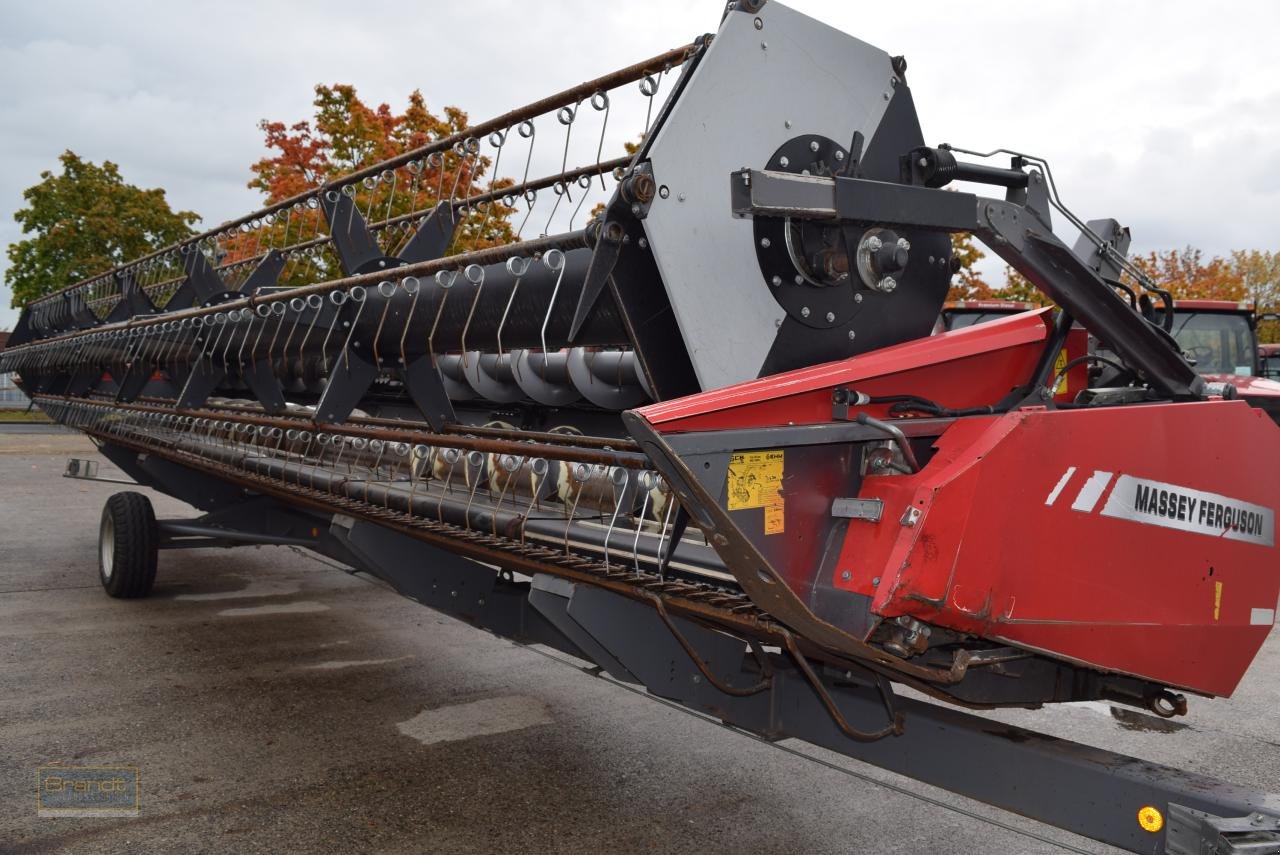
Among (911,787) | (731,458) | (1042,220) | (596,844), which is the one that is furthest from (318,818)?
(1042,220)

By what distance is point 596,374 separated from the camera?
438cm

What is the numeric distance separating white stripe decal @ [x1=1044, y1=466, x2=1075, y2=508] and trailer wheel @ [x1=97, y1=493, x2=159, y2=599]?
21.3ft

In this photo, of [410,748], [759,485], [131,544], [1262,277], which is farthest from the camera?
[1262,277]

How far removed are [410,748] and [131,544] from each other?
149 inches

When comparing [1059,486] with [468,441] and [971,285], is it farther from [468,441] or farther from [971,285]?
[971,285]

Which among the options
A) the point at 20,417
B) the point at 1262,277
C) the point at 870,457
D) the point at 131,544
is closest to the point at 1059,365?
the point at 870,457

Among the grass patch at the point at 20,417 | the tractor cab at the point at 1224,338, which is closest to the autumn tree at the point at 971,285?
the tractor cab at the point at 1224,338

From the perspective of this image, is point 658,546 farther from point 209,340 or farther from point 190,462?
point 190,462

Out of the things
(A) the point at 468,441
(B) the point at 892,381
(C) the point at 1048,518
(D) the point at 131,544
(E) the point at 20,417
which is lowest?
(E) the point at 20,417

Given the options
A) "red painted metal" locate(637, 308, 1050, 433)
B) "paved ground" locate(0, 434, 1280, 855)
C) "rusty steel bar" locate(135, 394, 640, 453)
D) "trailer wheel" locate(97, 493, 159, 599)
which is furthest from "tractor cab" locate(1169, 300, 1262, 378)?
"trailer wheel" locate(97, 493, 159, 599)

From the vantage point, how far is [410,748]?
4.48m

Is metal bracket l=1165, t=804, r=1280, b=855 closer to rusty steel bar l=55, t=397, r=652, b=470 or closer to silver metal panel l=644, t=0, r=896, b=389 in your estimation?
silver metal panel l=644, t=0, r=896, b=389

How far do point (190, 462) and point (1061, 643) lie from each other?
5.57 meters

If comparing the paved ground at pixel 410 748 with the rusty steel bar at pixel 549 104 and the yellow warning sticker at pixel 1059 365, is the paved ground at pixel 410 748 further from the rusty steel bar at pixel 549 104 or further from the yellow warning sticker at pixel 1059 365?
the rusty steel bar at pixel 549 104
